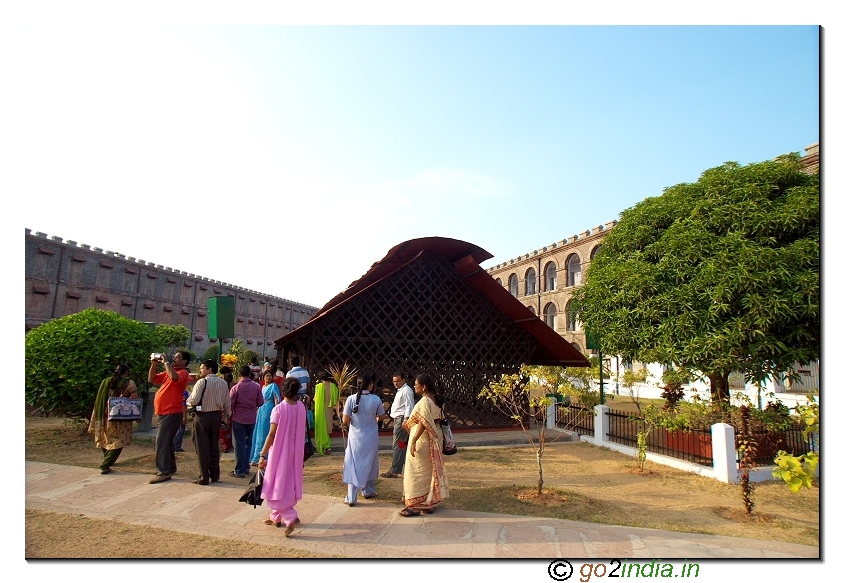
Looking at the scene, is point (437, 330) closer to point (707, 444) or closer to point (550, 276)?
point (707, 444)

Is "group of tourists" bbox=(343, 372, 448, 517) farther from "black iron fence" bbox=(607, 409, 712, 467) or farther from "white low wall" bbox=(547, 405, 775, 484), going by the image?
"black iron fence" bbox=(607, 409, 712, 467)

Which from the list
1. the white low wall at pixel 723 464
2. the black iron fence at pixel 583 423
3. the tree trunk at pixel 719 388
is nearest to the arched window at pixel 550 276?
the black iron fence at pixel 583 423

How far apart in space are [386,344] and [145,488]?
19.2 ft

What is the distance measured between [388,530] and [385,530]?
0.03m

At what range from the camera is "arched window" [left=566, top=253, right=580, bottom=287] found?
3844 centimetres

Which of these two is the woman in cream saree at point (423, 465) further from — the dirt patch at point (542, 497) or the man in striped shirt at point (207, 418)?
the man in striped shirt at point (207, 418)

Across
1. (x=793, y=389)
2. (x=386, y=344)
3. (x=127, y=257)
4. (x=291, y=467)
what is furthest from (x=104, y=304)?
(x=793, y=389)

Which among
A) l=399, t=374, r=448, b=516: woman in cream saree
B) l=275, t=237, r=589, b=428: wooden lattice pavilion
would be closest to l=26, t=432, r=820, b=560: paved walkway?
l=399, t=374, r=448, b=516: woman in cream saree

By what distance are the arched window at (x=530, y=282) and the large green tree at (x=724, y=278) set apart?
32.0m

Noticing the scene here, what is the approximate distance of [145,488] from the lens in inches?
262

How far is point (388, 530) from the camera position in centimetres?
514

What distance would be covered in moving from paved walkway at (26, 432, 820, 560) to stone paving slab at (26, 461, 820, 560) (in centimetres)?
1

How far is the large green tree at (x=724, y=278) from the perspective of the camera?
8.82m

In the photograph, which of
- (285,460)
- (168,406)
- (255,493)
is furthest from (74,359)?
(285,460)
